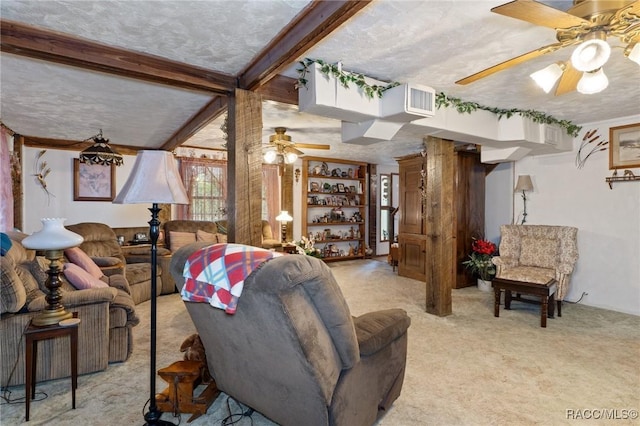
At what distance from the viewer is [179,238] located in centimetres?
520

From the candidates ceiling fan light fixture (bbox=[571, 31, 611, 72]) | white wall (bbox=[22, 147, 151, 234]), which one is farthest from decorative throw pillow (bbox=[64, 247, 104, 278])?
ceiling fan light fixture (bbox=[571, 31, 611, 72])

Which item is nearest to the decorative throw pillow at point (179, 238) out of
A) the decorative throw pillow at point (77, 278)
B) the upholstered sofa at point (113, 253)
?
the upholstered sofa at point (113, 253)

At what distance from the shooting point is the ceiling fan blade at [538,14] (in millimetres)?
1471

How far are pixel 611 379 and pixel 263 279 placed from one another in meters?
2.78

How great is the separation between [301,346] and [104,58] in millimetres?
2128

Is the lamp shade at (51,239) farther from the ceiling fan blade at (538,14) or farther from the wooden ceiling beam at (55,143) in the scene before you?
the wooden ceiling beam at (55,143)

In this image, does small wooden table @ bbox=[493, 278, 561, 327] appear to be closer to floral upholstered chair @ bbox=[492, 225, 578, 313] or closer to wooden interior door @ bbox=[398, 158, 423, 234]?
floral upholstered chair @ bbox=[492, 225, 578, 313]

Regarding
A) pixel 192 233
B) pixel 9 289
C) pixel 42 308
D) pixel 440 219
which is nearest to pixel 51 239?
pixel 9 289

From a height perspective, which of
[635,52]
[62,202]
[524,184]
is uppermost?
[635,52]

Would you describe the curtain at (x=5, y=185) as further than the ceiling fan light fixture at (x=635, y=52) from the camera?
Yes

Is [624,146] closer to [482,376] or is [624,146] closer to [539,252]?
[539,252]

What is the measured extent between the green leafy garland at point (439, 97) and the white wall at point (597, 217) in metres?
0.49

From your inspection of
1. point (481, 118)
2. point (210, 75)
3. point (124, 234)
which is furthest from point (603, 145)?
point (124, 234)

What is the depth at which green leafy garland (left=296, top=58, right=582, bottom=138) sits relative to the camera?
8.16 ft
